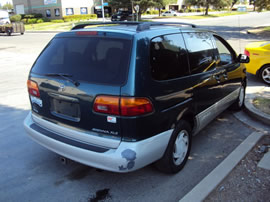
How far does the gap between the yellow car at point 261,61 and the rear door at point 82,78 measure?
19.1 feet

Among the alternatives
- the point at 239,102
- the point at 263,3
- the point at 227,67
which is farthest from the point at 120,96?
the point at 263,3

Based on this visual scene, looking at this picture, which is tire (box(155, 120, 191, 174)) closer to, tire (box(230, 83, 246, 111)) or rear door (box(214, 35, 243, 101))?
rear door (box(214, 35, 243, 101))

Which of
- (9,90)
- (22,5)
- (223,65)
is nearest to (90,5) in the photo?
(22,5)

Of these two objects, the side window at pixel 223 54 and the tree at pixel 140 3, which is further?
the tree at pixel 140 3

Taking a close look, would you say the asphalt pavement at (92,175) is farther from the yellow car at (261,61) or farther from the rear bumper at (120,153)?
the yellow car at (261,61)

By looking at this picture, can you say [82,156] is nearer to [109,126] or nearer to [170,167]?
[109,126]

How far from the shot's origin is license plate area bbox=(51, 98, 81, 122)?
301 cm

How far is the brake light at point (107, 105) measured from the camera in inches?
107

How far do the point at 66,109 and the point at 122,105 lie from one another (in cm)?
78

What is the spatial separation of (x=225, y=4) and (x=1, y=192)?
207 ft

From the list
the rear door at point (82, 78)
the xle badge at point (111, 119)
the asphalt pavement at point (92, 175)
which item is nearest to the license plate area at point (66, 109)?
the rear door at point (82, 78)

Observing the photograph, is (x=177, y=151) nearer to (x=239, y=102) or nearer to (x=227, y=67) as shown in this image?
(x=227, y=67)

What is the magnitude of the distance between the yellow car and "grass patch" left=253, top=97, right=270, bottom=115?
184 cm

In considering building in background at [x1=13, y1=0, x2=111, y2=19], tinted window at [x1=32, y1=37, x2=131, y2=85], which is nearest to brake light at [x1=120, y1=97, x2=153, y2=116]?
tinted window at [x1=32, y1=37, x2=131, y2=85]
